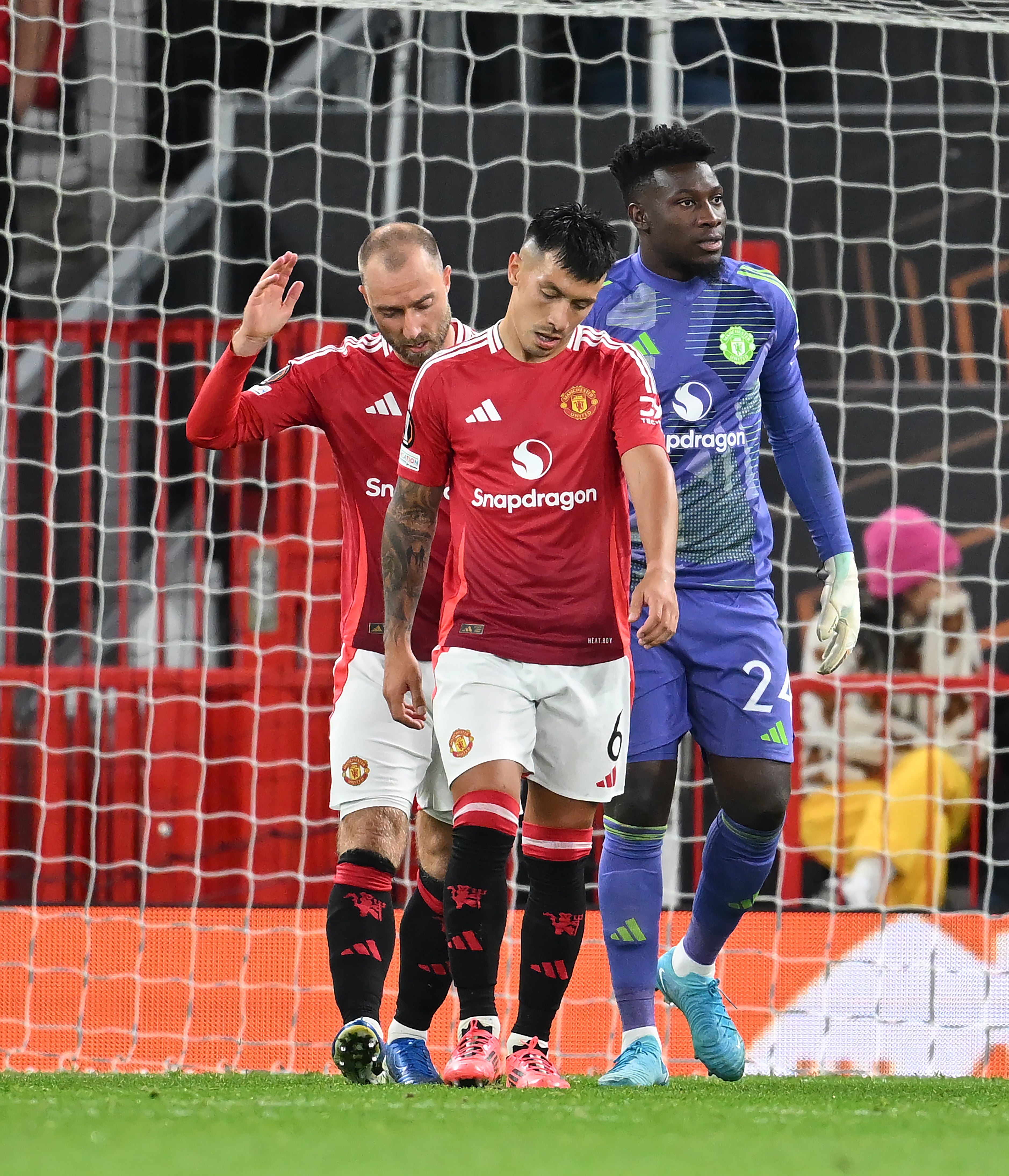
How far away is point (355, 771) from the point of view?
3.28 metres

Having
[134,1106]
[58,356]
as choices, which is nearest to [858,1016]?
[134,1106]

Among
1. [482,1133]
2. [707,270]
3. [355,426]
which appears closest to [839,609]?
[707,270]

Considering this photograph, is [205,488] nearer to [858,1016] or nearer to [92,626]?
[92,626]

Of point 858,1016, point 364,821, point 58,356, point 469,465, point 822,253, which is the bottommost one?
point 858,1016

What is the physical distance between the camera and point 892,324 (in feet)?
24.3

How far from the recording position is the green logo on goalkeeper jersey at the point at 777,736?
3520mm

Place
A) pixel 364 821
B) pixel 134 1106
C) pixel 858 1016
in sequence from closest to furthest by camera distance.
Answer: pixel 134 1106 < pixel 364 821 < pixel 858 1016

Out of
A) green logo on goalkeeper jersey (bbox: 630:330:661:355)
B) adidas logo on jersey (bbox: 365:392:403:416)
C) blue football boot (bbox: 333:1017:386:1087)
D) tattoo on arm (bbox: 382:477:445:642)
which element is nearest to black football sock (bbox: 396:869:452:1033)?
blue football boot (bbox: 333:1017:386:1087)

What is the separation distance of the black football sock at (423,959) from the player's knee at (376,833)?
14 cm

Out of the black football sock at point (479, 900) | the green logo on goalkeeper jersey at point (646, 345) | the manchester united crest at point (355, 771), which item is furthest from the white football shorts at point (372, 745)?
the green logo on goalkeeper jersey at point (646, 345)

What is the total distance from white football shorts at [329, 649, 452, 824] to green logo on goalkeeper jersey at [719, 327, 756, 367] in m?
0.92

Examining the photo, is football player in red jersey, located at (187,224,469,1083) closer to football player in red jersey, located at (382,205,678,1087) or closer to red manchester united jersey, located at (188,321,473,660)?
red manchester united jersey, located at (188,321,473,660)

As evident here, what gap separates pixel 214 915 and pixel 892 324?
4.09 metres

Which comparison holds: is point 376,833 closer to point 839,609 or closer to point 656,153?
point 839,609
